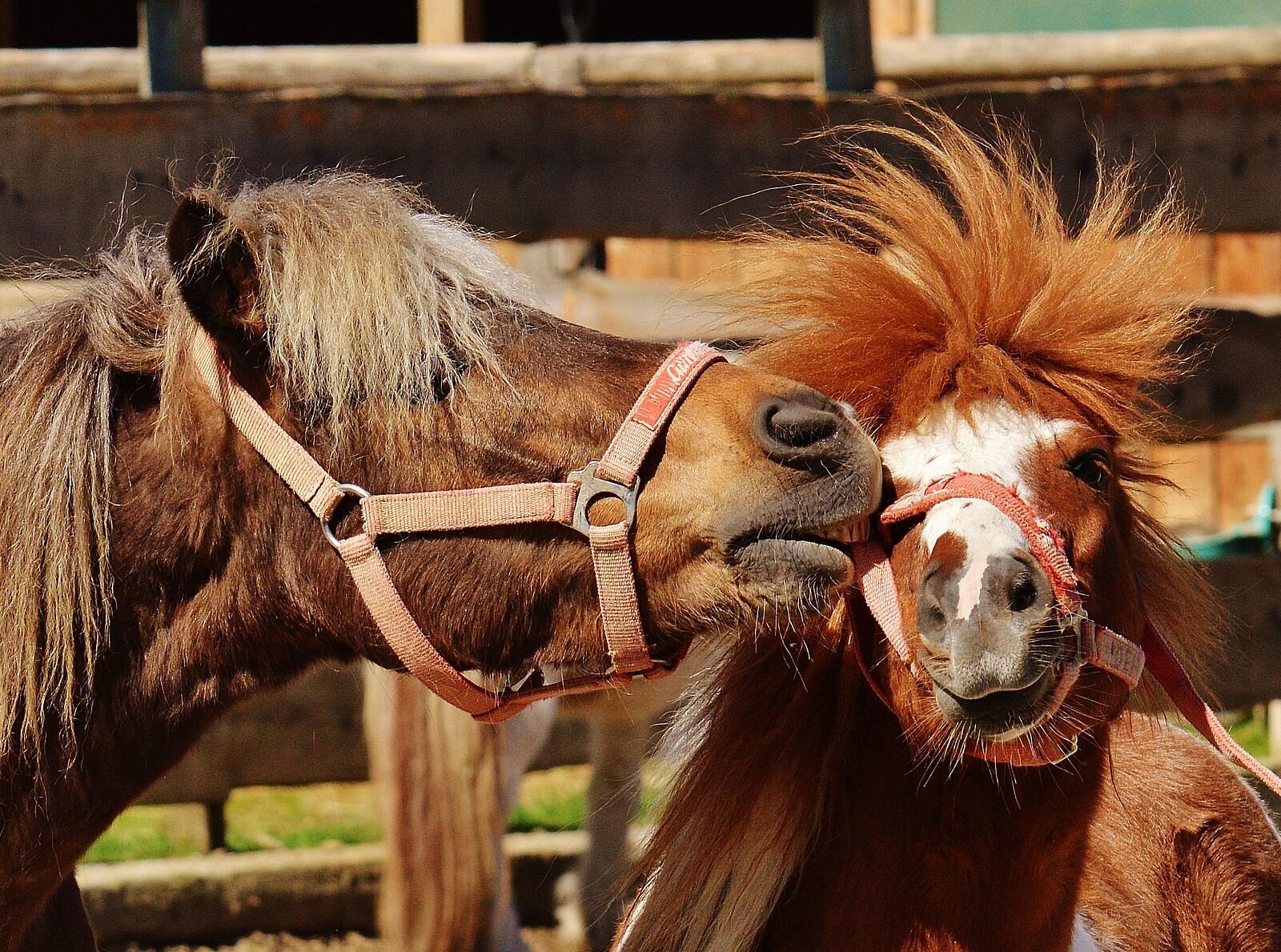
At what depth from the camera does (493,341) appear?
1659mm

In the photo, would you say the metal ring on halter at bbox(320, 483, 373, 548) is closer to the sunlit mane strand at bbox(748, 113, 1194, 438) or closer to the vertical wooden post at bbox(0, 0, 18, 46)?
the sunlit mane strand at bbox(748, 113, 1194, 438)

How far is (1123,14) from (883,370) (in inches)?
193

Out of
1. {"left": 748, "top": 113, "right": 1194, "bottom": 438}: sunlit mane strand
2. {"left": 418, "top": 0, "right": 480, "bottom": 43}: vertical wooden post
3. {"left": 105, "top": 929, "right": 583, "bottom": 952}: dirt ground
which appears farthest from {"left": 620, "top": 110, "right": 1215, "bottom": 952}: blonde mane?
{"left": 418, "top": 0, "right": 480, "bottom": 43}: vertical wooden post

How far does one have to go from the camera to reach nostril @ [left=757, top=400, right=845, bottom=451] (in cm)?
154

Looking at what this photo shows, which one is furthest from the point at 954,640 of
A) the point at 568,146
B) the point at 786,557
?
the point at 568,146

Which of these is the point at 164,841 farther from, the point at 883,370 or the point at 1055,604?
the point at 1055,604

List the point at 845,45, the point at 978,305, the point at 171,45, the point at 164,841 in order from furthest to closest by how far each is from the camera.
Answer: the point at 164,841 < the point at 845,45 < the point at 171,45 < the point at 978,305

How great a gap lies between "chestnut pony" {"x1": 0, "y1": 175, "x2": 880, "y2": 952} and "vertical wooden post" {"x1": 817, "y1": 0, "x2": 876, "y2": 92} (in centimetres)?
203

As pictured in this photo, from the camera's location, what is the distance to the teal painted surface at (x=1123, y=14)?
587 cm

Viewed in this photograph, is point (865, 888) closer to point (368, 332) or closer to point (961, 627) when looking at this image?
point (961, 627)

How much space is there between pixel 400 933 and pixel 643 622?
2.19 meters

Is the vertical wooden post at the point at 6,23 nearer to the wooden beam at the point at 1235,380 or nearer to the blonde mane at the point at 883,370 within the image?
the wooden beam at the point at 1235,380

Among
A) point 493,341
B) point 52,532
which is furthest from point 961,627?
point 52,532

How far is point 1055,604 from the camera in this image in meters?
1.54
